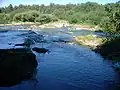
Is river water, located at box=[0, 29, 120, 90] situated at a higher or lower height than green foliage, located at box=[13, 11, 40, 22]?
lower

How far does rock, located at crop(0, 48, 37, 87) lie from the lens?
34.5 metres

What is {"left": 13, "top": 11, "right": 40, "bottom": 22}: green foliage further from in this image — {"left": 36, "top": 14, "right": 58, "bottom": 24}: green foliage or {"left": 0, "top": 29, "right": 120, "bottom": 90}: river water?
{"left": 0, "top": 29, "right": 120, "bottom": 90}: river water

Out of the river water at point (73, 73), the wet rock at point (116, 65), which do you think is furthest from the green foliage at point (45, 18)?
the wet rock at point (116, 65)

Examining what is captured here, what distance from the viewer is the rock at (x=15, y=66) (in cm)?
3451

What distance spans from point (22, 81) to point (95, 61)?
18.5 metres

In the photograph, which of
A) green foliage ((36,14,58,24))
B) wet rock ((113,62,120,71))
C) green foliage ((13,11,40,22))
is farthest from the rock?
green foliage ((13,11,40,22))

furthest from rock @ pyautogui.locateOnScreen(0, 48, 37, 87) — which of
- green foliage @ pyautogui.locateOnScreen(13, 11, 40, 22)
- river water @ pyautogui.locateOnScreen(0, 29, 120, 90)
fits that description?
green foliage @ pyautogui.locateOnScreen(13, 11, 40, 22)

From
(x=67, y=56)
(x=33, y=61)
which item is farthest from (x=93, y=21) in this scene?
(x=33, y=61)

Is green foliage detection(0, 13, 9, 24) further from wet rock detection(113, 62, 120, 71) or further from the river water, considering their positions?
wet rock detection(113, 62, 120, 71)

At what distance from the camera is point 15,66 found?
132 feet

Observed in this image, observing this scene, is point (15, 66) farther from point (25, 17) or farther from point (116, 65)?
point (25, 17)

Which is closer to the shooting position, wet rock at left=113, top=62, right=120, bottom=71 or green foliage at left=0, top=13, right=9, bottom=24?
wet rock at left=113, top=62, right=120, bottom=71

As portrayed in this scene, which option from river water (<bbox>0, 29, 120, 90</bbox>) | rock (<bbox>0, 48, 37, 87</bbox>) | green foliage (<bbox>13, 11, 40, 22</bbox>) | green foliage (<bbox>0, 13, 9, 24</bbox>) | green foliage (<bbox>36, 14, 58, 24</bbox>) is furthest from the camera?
green foliage (<bbox>13, 11, 40, 22</bbox>)

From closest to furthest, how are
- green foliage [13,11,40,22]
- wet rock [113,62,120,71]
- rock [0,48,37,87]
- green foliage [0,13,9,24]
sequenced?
rock [0,48,37,87] → wet rock [113,62,120,71] → green foliage [0,13,9,24] → green foliage [13,11,40,22]
